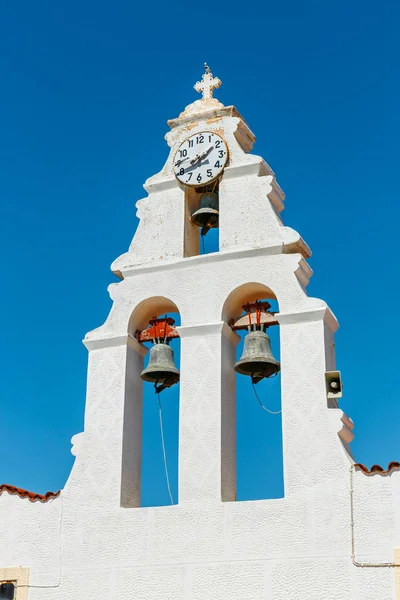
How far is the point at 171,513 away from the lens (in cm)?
1178

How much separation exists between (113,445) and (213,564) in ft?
6.45

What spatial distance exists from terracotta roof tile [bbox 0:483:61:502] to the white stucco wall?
3.0 inches

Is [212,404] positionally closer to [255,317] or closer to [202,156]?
[255,317]

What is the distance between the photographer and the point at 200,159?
532 inches

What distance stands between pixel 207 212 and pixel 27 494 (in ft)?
13.7

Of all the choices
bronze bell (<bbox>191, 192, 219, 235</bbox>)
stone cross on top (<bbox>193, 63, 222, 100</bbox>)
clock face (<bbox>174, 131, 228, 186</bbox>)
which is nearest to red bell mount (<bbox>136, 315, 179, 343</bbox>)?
bronze bell (<bbox>191, 192, 219, 235</bbox>)

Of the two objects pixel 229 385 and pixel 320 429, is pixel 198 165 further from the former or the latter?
pixel 320 429

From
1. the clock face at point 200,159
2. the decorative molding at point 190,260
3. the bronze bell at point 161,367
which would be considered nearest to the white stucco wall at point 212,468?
the decorative molding at point 190,260

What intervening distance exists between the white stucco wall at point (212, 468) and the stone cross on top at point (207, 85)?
56 cm

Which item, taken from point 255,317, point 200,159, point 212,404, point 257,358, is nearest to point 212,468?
point 212,404

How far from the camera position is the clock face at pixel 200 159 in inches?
527

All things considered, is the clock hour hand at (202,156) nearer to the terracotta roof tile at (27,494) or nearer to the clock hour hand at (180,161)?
the clock hour hand at (180,161)

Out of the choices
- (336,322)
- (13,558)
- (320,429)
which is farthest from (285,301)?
(13,558)

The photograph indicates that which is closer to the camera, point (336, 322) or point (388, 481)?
point (388, 481)
